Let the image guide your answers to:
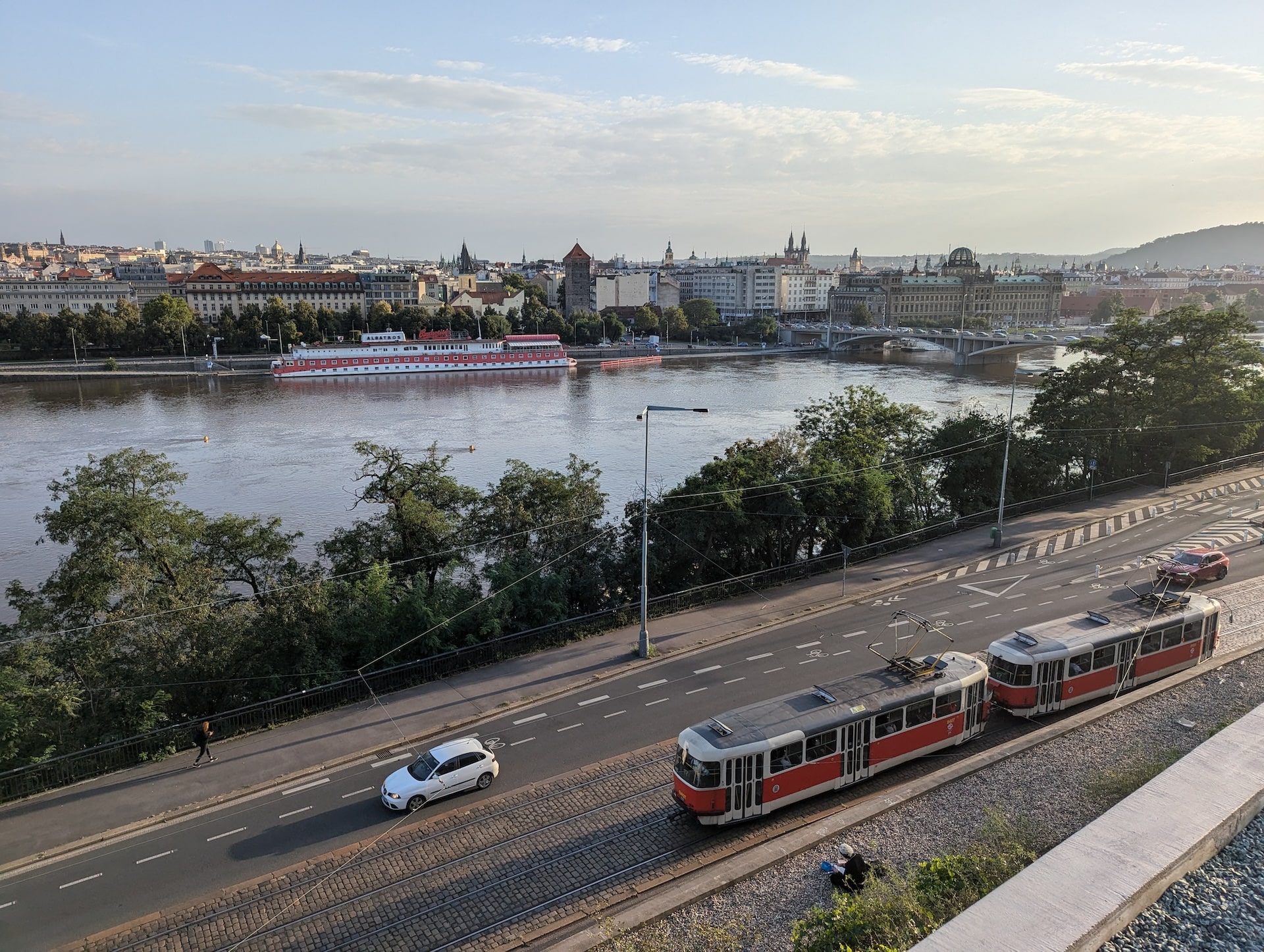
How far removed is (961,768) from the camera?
36.6 ft

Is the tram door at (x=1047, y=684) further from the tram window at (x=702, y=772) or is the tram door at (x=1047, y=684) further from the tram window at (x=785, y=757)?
the tram window at (x=702, y=772)

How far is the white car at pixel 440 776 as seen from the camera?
11773 mm

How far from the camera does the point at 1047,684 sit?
13.4 metres

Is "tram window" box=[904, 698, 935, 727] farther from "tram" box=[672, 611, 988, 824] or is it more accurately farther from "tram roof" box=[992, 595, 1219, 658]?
"tram roof" box=[992, 595, 1219, 658]

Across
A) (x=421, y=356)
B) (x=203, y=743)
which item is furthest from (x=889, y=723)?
(x=421, y=356)

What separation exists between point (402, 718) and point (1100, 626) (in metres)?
12.3

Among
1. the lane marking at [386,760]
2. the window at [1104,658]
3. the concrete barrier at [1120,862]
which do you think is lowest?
the lane marking at [386,760]

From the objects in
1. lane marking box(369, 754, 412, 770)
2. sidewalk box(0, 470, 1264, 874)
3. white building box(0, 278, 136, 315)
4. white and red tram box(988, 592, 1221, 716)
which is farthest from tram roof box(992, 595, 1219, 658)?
white building box(0, 278, 136, 315)

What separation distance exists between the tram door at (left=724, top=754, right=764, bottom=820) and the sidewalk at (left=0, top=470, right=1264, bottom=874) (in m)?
5.60

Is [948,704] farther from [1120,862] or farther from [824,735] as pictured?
[1120,862]

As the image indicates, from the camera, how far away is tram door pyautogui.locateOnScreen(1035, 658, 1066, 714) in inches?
523

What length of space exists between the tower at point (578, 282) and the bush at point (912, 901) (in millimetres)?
144757

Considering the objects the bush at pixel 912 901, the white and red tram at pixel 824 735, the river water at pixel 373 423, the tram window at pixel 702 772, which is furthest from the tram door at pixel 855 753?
the river water at pixel 373 423

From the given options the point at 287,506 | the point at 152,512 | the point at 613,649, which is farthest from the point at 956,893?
the point at 287,506
